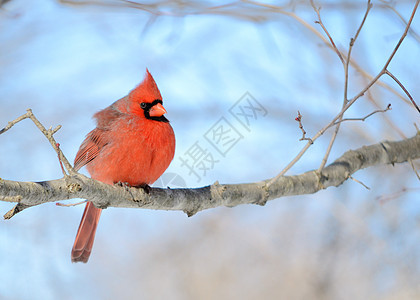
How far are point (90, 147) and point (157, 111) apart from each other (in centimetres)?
41

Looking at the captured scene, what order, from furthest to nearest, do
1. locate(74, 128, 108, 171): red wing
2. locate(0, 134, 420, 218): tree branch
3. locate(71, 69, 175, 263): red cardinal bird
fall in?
locate(74, 128, 108, 171): red wing < locate(71, 69, 175, 263): red cardinal bird < locate(0, 134, 420, 218): tree branch

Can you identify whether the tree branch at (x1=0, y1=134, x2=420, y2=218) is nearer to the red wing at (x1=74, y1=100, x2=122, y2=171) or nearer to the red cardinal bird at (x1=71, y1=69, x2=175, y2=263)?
the red cardinal bird at (x1=71, y1=69, x2=175, y2=263)

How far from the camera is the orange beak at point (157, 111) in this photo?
264 cm

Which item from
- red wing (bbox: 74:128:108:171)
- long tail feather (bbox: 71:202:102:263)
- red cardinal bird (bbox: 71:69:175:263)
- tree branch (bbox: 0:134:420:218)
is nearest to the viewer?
tree branch (bbox: 0:134:420:218)

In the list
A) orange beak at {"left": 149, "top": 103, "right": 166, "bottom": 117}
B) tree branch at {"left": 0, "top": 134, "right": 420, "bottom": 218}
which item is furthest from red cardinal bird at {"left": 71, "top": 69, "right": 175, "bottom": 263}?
A: tree branch at {"left": 0, "top": 134, "right": 420, "bottom": 218}

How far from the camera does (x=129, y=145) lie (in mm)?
2523

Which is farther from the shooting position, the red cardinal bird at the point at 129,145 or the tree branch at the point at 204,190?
the red cardinal bird at the point at 129,145

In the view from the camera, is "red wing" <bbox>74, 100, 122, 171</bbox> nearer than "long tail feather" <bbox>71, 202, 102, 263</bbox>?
Yes

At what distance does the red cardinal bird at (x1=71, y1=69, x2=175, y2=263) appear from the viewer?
8.21 ft

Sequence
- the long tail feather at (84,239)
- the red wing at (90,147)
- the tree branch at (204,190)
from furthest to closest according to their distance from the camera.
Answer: the long tail feather at (84,239)
the red wing at (90,147)
the tree branch at (204,190)

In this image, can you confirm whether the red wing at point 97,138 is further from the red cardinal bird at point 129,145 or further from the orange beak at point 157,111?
the orange beak at point 157,111

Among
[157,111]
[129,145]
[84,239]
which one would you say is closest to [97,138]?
[129,145]

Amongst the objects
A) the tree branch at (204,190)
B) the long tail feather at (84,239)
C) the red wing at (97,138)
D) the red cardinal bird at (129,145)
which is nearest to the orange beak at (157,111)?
the red cardinal bird at (129,145)

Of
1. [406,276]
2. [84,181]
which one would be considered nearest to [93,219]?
[84,181]
